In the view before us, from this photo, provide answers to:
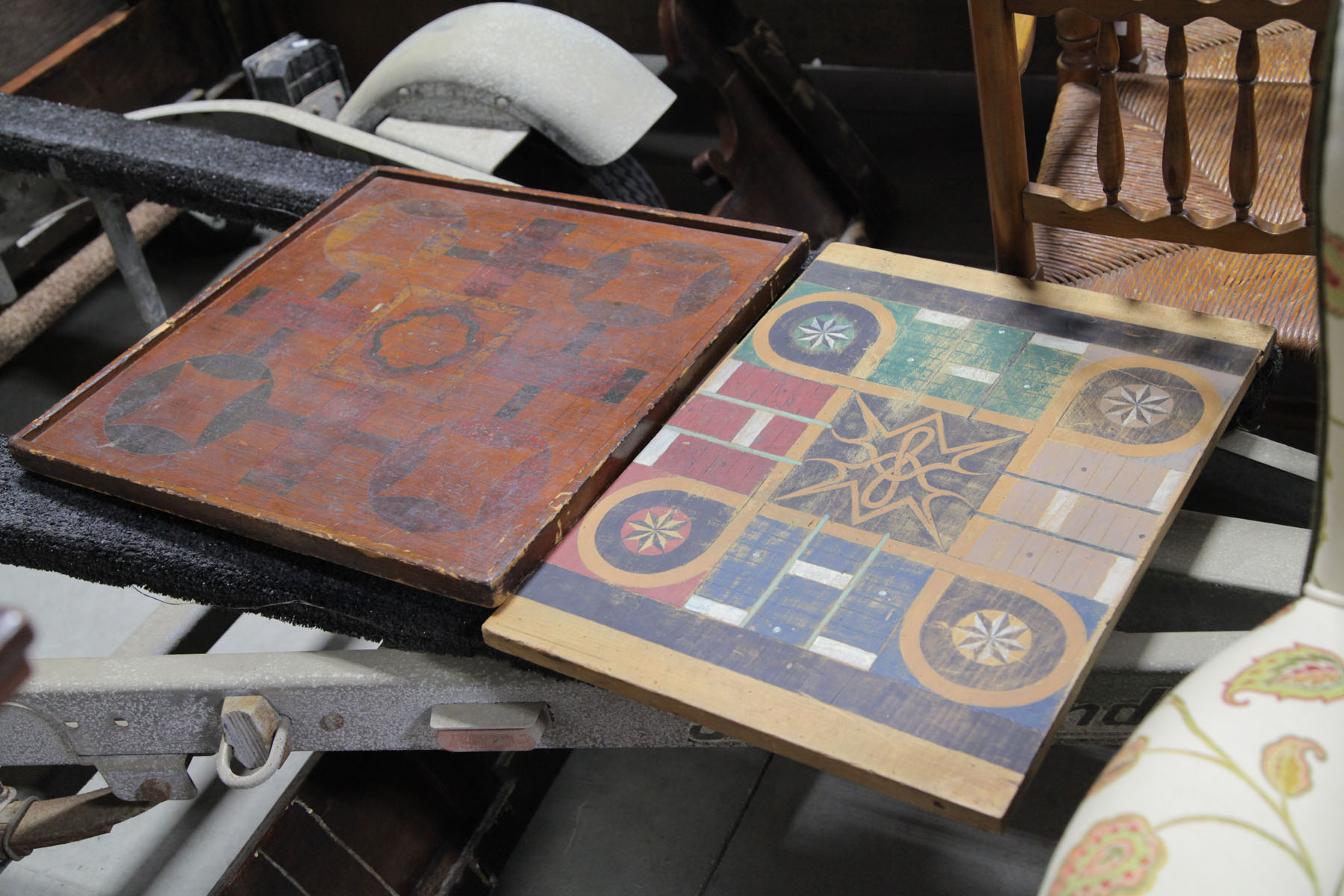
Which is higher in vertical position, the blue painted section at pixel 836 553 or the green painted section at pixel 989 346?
the green painted section at pixel 989 346

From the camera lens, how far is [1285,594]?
0.92 metres

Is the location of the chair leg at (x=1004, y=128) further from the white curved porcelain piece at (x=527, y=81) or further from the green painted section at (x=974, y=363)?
the white curved porcelain piece at (x=527, y=81)

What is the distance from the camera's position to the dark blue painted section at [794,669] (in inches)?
27.5

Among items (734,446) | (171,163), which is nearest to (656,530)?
(734,446)

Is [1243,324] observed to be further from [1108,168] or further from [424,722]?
[424,722]

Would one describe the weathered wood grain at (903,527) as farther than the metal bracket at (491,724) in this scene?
No

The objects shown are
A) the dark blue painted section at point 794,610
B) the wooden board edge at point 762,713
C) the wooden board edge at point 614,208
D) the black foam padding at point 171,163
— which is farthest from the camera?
the black foam padding at point 171,163

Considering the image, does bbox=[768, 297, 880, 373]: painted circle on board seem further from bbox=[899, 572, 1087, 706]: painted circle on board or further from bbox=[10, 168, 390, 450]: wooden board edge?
bbox=[10, 168, 390, 450]: wooden board edge

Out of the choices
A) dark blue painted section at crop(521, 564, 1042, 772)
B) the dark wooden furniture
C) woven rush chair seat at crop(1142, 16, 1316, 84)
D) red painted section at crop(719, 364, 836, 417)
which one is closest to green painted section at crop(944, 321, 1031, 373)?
red painted section at crop(719, 364, 836, 417)

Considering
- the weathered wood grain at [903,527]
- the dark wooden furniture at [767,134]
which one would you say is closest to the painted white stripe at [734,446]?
the weathered wood grain at [903,527]

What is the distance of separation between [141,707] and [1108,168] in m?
1.00

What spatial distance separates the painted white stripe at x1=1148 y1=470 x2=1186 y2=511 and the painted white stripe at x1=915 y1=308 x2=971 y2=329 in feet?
0.77

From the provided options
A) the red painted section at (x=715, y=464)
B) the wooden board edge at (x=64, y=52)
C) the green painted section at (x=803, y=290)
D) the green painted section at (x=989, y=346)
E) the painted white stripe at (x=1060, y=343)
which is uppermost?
the wooden board edge at (x=64, y=52)

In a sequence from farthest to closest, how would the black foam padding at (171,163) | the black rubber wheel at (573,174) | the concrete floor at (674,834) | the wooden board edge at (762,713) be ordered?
the black rubber wheel at (573,174) → the black foam padding at (171,163) → the concrete floor at (674,834) → the wooden board edge at (762,713)
